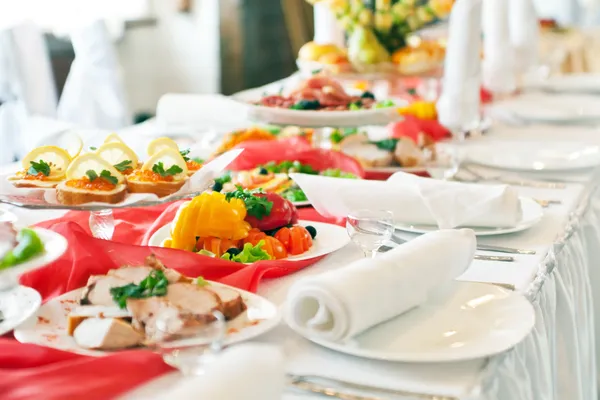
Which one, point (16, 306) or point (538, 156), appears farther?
point (538, 156)

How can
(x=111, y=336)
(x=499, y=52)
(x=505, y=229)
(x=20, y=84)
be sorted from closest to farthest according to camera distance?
(x=111, y=336) → (x=505, y=229) → (x=20, y=84) → (x=499, y=52)

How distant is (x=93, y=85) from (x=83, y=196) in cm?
209

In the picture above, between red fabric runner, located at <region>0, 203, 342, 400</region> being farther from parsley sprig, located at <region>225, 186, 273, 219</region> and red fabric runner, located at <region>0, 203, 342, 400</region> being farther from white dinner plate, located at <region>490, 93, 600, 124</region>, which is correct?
white dinner plate, located at <region>490, 93, 600, 124</region>

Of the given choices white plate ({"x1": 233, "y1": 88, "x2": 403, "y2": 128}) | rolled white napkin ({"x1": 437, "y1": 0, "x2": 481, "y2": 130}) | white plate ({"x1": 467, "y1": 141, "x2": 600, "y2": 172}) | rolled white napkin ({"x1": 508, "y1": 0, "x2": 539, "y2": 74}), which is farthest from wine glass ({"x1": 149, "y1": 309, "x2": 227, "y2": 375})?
rolled white napkin ({"x1": 508, "y1": 0, "x2": 539, "y2": 74})

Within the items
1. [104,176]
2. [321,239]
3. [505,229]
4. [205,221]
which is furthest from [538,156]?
[104,176]

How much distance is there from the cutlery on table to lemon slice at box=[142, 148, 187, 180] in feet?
1.84

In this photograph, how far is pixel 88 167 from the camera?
1392 mm

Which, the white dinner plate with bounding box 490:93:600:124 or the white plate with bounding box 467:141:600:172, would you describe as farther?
the white dinner plate with bounding box 490:93:600:124

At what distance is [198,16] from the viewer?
5.88 metres

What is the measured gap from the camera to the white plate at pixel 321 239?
1407 millimetres

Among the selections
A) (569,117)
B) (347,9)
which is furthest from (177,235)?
(569,117)

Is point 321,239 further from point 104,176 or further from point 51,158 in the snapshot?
point 51,158

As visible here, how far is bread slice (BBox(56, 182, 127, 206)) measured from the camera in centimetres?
131

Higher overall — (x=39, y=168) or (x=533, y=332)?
(x=39, y=168)
